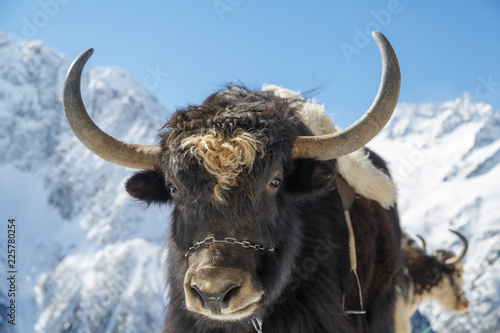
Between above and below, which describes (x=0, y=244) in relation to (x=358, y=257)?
below

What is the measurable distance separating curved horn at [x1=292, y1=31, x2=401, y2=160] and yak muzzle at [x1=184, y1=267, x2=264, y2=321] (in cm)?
119

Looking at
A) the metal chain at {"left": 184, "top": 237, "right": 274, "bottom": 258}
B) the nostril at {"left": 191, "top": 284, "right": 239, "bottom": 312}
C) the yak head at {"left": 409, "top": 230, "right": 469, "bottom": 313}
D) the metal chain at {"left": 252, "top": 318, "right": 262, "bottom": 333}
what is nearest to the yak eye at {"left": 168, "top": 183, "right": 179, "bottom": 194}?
the metal chain at {"left": 184, "top": 237, "right": 274, "bottom": 258}

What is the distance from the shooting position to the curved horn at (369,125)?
3205 mm

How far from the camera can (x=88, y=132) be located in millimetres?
3504

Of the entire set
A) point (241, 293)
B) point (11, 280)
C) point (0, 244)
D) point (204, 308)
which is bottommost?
point (0, 244)

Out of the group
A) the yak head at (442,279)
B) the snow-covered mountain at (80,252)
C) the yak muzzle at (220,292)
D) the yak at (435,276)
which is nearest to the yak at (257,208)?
the yak muzzle at (220,292)

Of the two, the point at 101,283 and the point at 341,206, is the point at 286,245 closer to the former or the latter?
the point at 341,206

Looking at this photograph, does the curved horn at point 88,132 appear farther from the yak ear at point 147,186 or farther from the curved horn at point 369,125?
the curved horn at point 369,125

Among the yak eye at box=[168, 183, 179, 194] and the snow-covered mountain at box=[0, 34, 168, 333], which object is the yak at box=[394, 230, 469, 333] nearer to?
the yak eye at box=[168, 183, 179, 194]

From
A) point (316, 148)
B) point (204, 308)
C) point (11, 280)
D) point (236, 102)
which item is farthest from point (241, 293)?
point (11, 280)

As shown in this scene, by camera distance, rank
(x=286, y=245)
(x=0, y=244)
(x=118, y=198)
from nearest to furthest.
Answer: (x=286, y=245) < (x=0, y=244) < (x=118, y=198)

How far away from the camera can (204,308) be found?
107 inches

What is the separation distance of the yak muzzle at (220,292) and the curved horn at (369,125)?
119 cm

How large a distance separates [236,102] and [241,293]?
168 centimetres
